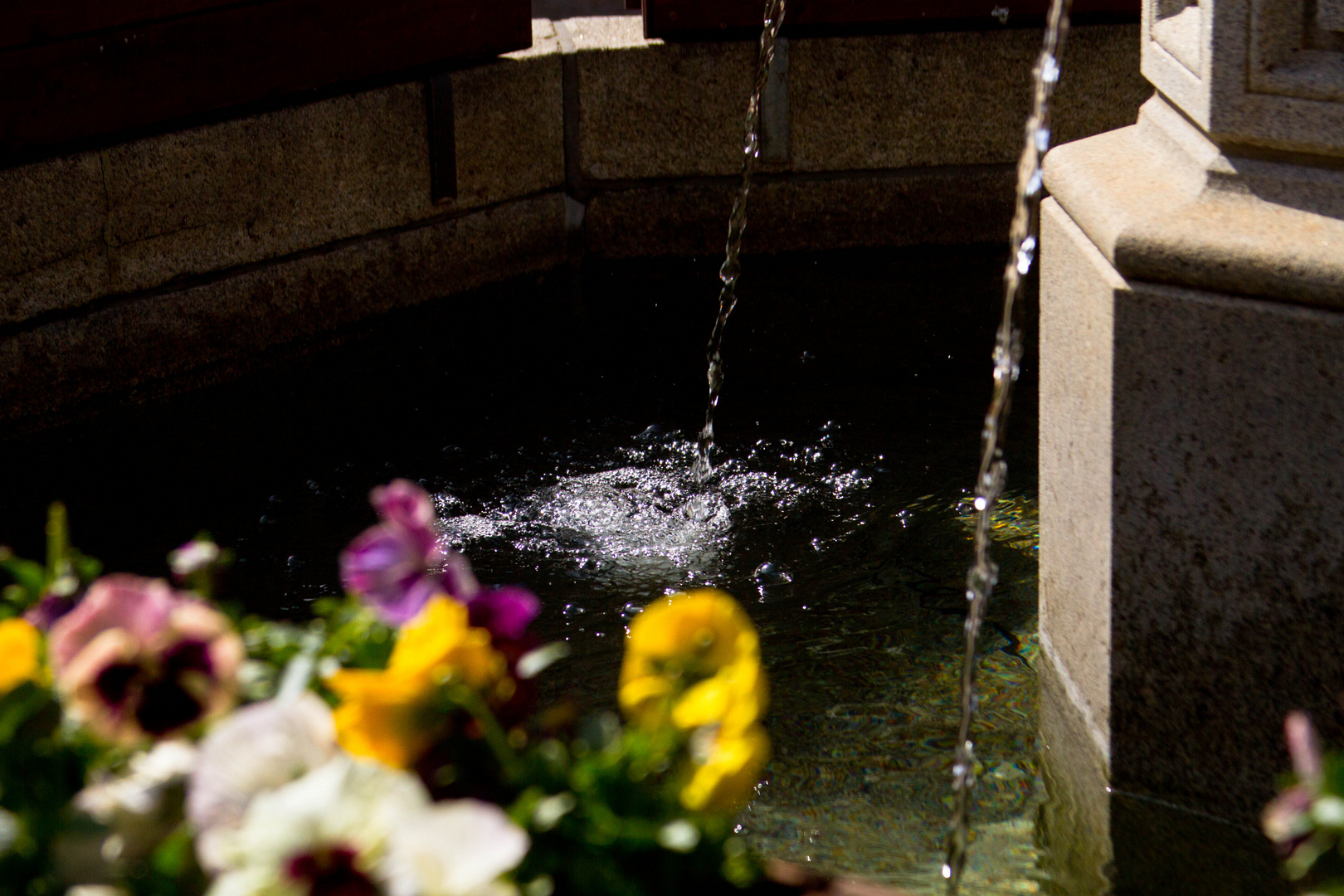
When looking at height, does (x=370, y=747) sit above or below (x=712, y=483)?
above

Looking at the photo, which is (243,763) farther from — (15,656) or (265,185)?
(265,185)

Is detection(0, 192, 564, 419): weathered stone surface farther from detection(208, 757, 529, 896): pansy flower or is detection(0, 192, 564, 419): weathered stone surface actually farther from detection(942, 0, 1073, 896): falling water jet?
detection(208, 757, 529, 896): pansy flower

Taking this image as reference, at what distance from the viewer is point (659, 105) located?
5.54m

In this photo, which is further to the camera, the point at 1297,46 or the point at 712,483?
the point at 712,483

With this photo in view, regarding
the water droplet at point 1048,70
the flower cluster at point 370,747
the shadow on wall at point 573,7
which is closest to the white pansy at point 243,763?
the flower cluster at point 370,747

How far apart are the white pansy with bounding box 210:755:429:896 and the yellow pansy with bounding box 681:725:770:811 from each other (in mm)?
239

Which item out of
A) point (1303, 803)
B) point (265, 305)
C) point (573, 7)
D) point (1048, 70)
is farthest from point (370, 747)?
point (573, 7)

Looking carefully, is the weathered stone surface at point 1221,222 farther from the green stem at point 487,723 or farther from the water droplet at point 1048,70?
the green stem at point 487,723

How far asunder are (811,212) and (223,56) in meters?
2.08

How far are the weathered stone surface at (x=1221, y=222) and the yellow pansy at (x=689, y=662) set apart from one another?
127 cm

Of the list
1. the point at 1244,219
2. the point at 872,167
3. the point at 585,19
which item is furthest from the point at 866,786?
the point at 585,19

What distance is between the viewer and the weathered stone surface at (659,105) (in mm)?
5504

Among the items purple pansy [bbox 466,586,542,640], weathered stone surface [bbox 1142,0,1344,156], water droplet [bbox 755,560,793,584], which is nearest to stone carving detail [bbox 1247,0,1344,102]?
weathered stone surface [bbox 1142,0,1344,156]

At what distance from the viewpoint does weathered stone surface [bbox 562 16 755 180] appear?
5.50 m
